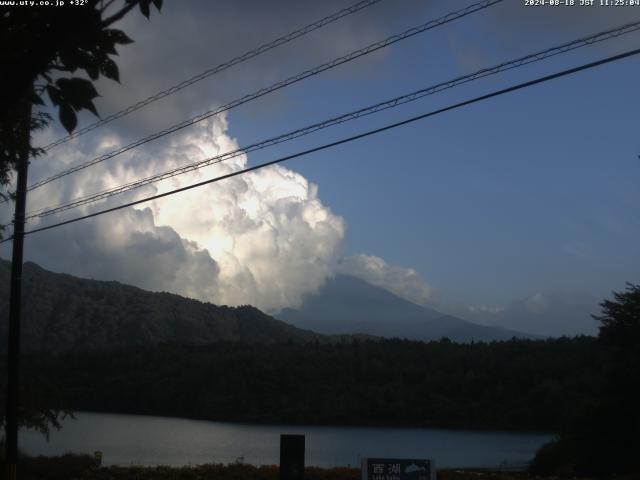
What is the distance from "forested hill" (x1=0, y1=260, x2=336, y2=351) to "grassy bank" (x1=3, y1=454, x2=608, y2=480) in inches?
4627

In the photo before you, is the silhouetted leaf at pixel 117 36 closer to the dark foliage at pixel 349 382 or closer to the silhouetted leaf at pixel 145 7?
the silhouetted leaf at pixel 145 7

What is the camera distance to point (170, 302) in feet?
573

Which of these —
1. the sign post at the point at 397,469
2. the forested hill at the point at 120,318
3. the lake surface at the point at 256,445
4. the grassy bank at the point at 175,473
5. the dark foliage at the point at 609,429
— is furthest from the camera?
the forested hill at the point at 120,318

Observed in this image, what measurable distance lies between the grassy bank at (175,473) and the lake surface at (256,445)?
8851mm

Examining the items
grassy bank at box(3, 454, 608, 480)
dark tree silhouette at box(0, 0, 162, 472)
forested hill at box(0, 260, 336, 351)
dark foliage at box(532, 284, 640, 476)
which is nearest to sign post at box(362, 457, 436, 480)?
grassy bank at box(3, 454, 608, 480)

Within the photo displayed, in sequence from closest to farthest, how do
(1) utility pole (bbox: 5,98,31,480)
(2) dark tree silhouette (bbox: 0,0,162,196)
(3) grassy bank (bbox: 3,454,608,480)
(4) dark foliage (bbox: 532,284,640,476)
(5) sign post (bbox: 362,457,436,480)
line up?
(2) dark tree silhouette (bbox: 0,0,162,196) → (5) sign post (bbox: 362,457,436,480) → (1) utility pole (bbox: 5,98,31,480) → (3) grassy bank (bbox: 3,454,608,480) → (4) dark foliage (bbox: 532,284,640,476)

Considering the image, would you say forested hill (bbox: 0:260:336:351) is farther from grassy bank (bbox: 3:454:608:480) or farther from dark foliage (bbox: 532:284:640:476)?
grassy bank (bbox: 3:454:608:480)

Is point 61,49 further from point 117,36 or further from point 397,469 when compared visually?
point 397,469

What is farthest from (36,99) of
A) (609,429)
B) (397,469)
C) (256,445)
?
(256,445)

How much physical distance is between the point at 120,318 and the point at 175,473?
14268 centimetres

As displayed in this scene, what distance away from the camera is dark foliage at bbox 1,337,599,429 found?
69.5 metres

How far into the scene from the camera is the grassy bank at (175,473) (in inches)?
822

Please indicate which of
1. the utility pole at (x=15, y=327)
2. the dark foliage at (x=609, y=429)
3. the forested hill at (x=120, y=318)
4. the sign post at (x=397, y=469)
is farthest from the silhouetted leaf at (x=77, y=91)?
the forested hill at (x=120, y=318)

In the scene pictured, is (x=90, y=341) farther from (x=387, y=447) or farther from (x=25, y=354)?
(x=25, y=354)
